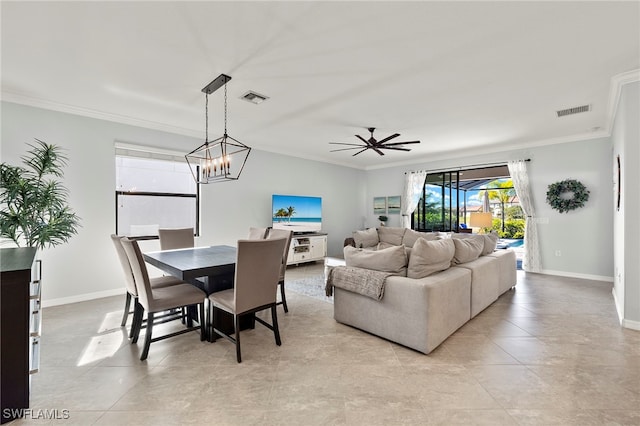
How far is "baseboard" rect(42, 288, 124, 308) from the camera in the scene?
360cm

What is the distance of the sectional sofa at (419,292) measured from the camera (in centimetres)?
240

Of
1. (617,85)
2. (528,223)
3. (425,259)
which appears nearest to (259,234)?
(425,259)

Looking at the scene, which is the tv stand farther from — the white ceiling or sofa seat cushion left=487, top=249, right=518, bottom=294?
sofa seat cushion left=487, top=249, right=518, bottom=294

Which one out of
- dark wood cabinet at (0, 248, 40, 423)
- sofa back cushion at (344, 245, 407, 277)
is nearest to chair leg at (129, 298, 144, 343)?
dark wood cabinet at (0, 248, 40, 423)

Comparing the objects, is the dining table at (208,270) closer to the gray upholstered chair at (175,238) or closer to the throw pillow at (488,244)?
the gray upholstered chair at (175,238)

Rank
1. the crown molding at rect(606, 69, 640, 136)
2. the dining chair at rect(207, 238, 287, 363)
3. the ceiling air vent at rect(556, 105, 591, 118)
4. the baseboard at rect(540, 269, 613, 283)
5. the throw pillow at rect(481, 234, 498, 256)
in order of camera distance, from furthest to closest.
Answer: the baseboard at rect(540, 269, 613, 283), the throw pillow at rect(481, 234, 498, 256), the ceiling air vent at rect(556, 105, 591, 118), the crown molding at rect(606, 69, 640, 136), the dining chair at rect(207, 238, 287, 363)

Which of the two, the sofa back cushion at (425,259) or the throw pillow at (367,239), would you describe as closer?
the sofa back cushion at (425,259)

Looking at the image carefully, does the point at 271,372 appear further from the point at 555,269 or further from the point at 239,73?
the point at 555,269

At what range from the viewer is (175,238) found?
383cm

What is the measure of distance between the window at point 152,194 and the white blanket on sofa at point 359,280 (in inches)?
120

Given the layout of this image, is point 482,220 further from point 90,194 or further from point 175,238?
point 90,194

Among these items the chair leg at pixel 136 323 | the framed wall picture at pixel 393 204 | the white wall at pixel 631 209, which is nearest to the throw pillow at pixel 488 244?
the white wall at pixel 631 209

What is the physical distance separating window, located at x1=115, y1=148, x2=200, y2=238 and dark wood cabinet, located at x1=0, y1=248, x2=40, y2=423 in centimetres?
278

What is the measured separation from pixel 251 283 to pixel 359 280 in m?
1.04
